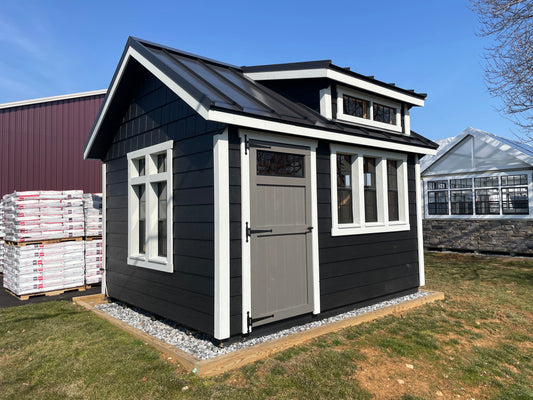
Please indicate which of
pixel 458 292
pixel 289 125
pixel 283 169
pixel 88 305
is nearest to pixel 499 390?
pixel 283 169

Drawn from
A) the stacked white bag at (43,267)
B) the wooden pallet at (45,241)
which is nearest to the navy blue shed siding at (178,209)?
the stacked white bag at (43,267)

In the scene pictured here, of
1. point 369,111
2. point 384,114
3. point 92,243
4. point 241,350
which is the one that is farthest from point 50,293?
point 384,114

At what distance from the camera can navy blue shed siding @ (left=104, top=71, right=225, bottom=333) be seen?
4227mm

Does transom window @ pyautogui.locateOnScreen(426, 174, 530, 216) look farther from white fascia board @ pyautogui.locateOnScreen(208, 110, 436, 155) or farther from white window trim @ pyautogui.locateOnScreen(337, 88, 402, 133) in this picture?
white fascia board @ pyautogui.locateOnScreen(208, 110, 436, 155)

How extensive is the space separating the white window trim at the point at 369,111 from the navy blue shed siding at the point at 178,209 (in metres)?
2.61

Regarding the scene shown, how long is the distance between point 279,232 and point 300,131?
4.58 ft

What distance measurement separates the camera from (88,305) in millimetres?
6266

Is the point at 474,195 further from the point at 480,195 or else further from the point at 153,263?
the point at 153,263

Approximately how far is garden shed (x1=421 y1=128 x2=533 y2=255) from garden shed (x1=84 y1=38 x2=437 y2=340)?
8073mm

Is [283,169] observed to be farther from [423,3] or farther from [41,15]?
[41,15]

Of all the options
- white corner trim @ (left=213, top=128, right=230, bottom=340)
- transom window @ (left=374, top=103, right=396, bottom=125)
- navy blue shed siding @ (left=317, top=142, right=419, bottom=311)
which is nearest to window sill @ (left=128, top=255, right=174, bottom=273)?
white corner trim @ (left=213, top=128, right=230, bottom=340)

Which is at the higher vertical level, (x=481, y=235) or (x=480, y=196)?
(x=480, y=196)

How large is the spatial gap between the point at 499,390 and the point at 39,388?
4.56 metres

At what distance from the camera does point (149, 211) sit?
5.26 m
